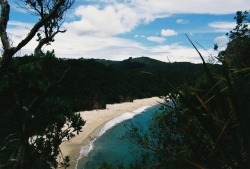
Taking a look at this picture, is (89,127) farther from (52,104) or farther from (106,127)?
(52,104)

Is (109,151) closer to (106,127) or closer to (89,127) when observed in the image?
(89,127)

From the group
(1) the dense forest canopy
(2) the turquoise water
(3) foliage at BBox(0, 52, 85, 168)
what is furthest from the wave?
(3) foliage at BBox(0, 52, 85, 168)

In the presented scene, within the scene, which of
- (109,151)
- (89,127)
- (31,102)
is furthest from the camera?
(89,127)

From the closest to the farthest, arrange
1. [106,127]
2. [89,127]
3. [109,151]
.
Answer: [109,151] < [89,127] < [106,127]

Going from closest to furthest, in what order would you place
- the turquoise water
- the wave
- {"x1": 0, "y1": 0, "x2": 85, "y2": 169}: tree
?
{"x1": 0, "y1": 0, "x2": 85, "y2": 169}: tree < the turquoise water < the wave

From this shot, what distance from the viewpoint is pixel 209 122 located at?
161 cm

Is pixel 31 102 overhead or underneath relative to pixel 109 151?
overhead

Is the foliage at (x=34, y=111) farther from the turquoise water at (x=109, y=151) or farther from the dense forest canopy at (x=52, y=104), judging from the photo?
the turquoise water at (x=109, y=151)

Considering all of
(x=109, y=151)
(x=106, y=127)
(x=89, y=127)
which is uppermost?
(x=89, y=127)

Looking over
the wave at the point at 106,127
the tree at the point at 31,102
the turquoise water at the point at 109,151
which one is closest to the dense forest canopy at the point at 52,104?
the tree at the point at 31,102

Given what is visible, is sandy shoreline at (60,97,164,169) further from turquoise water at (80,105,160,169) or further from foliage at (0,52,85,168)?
foliage at (0,52,85,168)

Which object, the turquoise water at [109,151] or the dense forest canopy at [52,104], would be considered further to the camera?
the turquoise water at [109,151]

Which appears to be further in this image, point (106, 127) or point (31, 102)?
point (106, 127)

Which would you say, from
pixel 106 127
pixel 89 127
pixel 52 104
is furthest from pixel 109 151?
pixel 52 104
